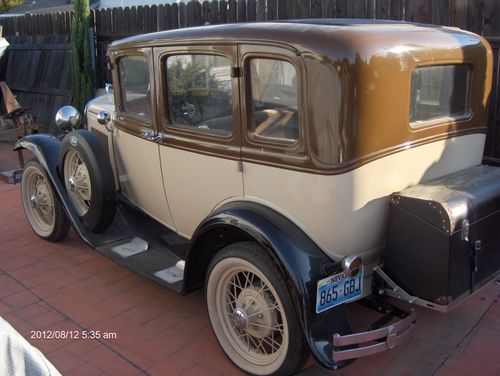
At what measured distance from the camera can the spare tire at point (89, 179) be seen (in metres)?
3.93

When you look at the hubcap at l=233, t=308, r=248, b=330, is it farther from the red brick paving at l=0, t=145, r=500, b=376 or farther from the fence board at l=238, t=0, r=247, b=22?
the fence board at l=238, t=0, r=247, b=22

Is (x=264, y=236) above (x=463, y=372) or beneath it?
above

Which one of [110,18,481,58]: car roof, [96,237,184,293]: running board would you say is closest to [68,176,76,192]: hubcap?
[96,237,184,293]: running board

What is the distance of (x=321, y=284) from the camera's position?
8.38 feet

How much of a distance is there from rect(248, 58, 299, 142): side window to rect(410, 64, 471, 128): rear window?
0.66m

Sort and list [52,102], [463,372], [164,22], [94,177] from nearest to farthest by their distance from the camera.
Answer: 1. [463,372]
2. [94,177]
3. [164,22]
4. [52,102]

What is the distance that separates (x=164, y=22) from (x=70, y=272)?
412 cm

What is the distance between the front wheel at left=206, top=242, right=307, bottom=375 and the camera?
2.64 m

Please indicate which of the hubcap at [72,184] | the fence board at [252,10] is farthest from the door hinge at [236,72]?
the fence board at [252,10]

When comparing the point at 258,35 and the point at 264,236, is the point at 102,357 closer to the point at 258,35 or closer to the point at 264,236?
the point at 264,236

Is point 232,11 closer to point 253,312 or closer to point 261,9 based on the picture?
point 261,9

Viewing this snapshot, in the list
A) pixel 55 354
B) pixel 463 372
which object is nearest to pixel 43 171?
pixel 55 354

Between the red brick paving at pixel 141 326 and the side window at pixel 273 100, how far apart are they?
1316mm
